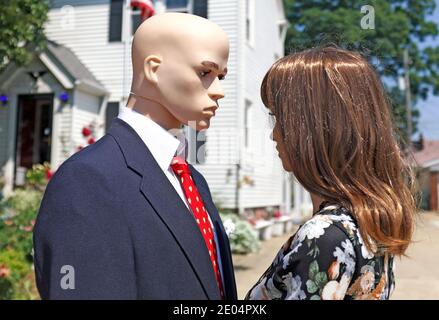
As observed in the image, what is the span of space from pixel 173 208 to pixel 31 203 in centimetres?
671

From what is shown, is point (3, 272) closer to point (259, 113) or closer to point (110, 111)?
point (110, 111)

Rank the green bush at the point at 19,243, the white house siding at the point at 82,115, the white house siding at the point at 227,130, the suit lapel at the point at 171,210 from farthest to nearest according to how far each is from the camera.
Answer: the white house siding at the point at 82,115 → the white house siding at the point at 227,130 → the green bush at the point at 19,243 → the suit lapel at the point at 171,210

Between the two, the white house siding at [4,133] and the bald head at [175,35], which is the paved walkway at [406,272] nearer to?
the bald head at [175,35]

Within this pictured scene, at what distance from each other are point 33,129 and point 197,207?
9294 mm

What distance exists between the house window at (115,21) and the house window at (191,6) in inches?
44.6

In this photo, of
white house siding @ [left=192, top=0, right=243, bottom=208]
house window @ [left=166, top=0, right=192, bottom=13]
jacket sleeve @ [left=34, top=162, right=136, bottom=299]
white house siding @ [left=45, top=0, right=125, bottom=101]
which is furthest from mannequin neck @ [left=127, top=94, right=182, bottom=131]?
white house siding @ [left=45, top=0, right=125, bottom=101]

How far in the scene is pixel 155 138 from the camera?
1.39 metres

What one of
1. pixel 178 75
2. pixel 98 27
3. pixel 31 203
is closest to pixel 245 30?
pixel 98 27

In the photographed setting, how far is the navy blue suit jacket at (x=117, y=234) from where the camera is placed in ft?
3.58

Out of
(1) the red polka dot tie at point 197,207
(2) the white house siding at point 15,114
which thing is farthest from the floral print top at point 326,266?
(2) the white house siding at point 15,114

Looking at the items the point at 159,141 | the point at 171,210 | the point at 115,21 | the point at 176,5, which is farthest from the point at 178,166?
the point at 115,21

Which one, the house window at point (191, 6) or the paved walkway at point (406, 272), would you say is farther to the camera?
the house window at point (191, 6)

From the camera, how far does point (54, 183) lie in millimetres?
1180
